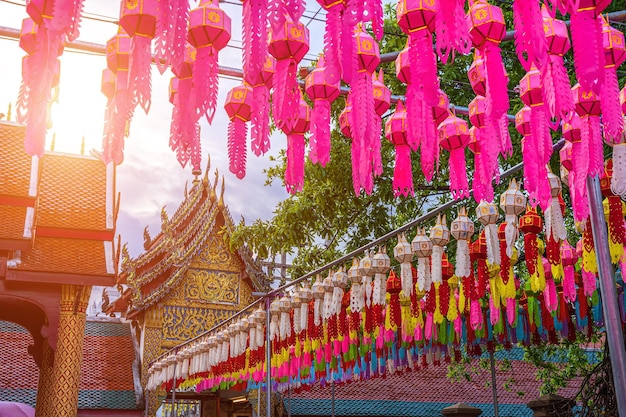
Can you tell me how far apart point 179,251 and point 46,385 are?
8501mm

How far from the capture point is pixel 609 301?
11.1ft

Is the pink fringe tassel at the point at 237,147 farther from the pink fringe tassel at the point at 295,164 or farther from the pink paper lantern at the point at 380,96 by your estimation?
the pink paper lantern at the point at 380,96

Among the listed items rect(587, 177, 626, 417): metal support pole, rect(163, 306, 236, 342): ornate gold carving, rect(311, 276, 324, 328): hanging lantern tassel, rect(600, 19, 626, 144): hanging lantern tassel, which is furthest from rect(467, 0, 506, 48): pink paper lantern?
rect(163, 306, 236, 342): ornate gold carving

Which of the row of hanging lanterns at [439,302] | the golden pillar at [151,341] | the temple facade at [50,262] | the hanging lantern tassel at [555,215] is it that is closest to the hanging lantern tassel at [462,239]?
the row of hanging lanterns at [439,302]

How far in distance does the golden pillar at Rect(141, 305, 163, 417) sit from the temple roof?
5.06 meters

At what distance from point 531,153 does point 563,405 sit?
466 centimetres

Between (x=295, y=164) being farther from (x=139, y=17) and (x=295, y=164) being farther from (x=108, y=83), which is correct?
(x=139, y=17)

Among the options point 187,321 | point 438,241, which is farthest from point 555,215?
point 187,321

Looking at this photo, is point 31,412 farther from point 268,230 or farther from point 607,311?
point 607,311

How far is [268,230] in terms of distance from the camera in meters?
10.1

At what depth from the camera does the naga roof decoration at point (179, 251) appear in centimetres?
1688

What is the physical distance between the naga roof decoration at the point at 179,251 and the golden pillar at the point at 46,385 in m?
7.34

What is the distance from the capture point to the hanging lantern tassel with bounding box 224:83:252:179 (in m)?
2.96

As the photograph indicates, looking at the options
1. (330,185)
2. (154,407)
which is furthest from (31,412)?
(330,185)
